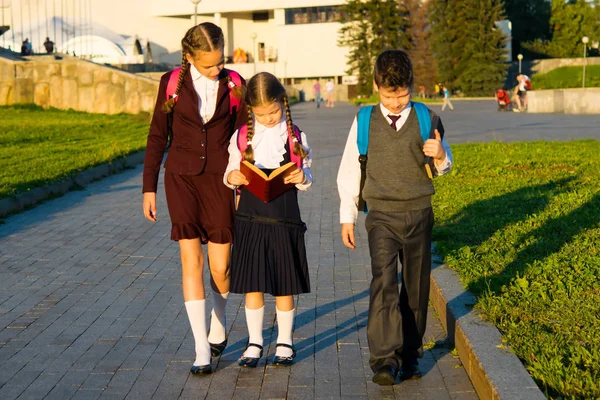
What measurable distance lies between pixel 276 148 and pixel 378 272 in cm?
88

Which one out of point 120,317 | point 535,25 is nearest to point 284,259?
point 120,317

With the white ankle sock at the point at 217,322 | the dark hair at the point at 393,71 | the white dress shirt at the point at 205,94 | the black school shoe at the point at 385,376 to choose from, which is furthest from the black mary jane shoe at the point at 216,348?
the dark hair at the point at 393,71

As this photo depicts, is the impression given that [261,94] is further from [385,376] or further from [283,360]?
[385,376]

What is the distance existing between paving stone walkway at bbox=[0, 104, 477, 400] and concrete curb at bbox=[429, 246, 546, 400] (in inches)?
4.4

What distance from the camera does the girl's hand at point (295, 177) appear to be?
5.08 meters

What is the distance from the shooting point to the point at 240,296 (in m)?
7.27

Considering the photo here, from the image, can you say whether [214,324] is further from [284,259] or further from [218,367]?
[284,259]

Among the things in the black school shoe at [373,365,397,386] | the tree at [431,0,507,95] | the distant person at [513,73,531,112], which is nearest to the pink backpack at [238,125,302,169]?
the black school shoe at [373,365,397,386]

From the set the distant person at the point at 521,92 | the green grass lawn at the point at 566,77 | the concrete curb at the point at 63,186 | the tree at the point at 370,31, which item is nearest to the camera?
the concrete curb at the point at 63,186

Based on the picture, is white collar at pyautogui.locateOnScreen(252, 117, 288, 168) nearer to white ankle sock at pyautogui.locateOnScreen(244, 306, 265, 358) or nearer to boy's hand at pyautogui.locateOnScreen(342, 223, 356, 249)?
boy's hand at pyautogui.locateOnScreen(342, 223, 356, 249)

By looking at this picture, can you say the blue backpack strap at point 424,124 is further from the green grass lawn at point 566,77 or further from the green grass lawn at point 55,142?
the green grass lawn at point 566,77

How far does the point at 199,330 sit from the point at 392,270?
115 centimetres

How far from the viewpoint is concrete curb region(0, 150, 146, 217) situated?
11.9m

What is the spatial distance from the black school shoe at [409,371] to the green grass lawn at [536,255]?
0.52 metres
